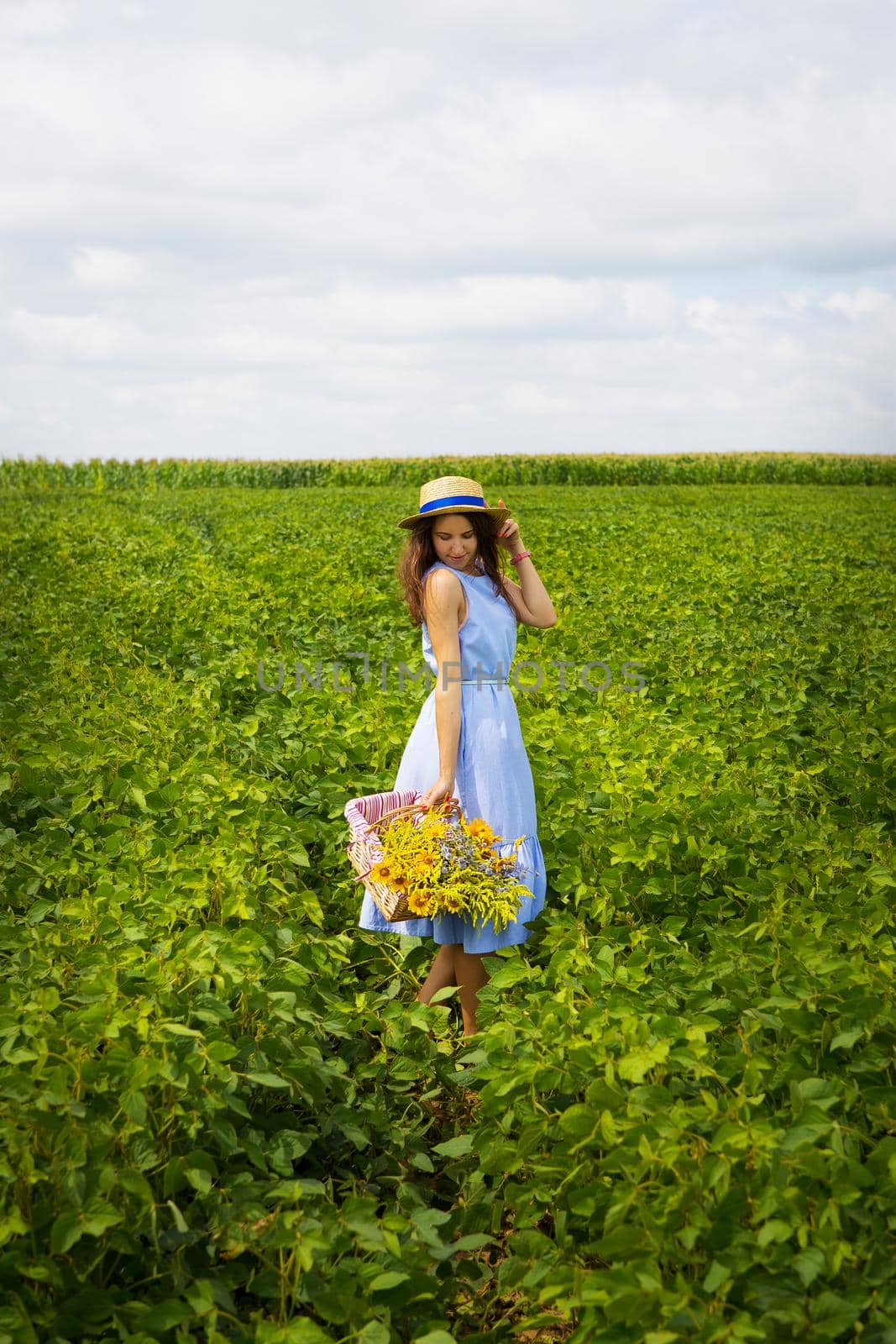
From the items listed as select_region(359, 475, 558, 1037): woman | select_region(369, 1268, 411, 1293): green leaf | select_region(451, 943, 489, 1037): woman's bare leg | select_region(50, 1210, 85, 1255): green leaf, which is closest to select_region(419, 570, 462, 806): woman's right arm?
select_region(359, 475, 558, 1037): woman

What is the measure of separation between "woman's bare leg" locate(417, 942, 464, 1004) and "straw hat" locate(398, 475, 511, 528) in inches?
63.5

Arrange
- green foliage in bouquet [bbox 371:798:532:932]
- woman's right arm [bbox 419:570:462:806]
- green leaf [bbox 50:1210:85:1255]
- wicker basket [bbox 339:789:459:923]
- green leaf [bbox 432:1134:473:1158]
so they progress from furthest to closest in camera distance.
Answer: woman's right arm [bbox 419:570:462:806]
wicker basket [bbox 339:789:459:923]
green foliage in bouquet [bbox 371:798:532:932]
green leaf [bbox 432:1134:473:1158]
green leaf [bbox 50:1210:85:1255]

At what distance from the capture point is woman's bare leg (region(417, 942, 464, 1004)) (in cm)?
399

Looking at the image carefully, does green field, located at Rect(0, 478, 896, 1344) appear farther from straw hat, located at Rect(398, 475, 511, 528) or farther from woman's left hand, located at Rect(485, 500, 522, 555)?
straw hat, located at Rect(398, 475, 511, 528)

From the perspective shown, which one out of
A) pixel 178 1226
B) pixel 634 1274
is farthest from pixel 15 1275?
pixel 634 1274

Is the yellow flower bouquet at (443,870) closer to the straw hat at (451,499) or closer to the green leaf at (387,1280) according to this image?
the straw hat at (451,499)

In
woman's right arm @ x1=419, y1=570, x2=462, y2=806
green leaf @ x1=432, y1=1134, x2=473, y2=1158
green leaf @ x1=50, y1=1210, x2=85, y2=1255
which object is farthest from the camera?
woman's right arm @ x1=419, y1=570, x2=462, y2=806

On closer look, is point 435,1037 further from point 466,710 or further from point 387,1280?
point 387,1280

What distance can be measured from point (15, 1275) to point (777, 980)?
2225mm

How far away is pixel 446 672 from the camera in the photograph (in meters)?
3.79

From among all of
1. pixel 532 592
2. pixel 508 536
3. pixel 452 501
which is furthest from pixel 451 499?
pixel 532 592

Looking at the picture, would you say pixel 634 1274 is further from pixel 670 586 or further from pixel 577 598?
pixel 670 586

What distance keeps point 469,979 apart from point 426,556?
5.19ft

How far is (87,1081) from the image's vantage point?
2713mm
